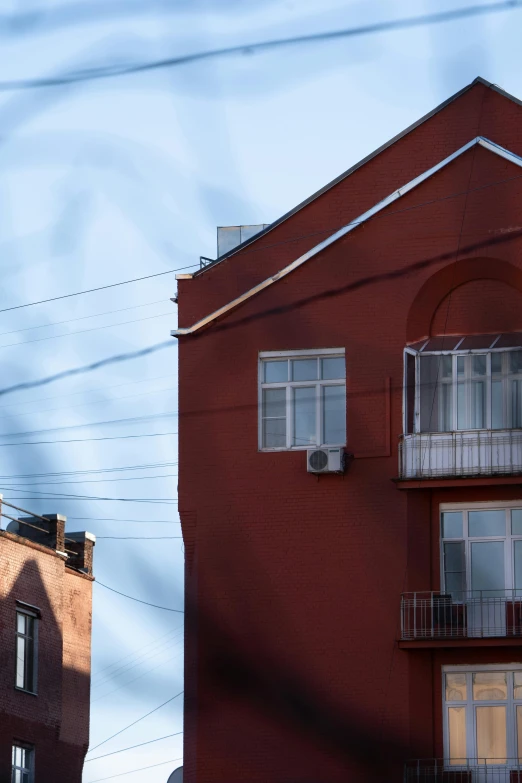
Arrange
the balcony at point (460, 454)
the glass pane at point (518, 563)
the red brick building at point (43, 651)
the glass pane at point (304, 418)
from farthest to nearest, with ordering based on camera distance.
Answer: the red brick building at point (43, 651), the glass pane at point (304, 418), the balcony at point (460, 454), the glass pane at point (518, 563)

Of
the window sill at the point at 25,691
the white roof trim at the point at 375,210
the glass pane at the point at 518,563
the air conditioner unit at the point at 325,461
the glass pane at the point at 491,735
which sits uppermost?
the white roof trim at the point at 375,210

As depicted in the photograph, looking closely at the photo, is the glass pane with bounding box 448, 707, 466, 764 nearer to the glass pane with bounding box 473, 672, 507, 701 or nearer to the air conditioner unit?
the glass pane with bounding box 473, 672, 507, 701

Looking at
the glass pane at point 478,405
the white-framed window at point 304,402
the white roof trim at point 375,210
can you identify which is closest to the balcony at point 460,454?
the glass pane at point 478,405

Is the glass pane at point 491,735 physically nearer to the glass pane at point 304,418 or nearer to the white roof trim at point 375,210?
the glass pane at point 304,418

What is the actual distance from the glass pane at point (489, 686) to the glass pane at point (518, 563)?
4.69ft

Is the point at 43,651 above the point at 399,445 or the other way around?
the other way around

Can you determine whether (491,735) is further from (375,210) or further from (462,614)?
(375,210)

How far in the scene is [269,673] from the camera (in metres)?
7.11

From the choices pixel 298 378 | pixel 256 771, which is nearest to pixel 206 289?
pixel 298 378

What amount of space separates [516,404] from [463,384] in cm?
102

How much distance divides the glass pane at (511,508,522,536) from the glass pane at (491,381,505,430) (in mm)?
1456

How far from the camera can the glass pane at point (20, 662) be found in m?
41.4

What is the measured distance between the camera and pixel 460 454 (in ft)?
86.3

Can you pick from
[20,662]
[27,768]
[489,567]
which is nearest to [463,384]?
[489,567]
